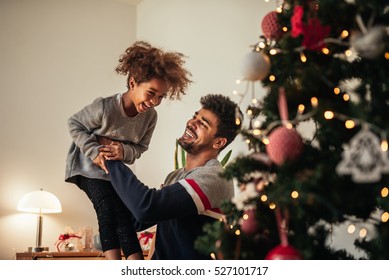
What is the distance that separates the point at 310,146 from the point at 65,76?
2.07 m

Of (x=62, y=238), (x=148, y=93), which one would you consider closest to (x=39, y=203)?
(x=62, y=238)

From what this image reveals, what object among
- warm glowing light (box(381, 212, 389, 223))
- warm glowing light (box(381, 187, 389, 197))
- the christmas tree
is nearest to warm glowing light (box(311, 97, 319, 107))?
the christmas tree

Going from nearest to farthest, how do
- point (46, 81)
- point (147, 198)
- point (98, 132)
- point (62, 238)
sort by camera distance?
point (147, 198) → point (98, 132) → point (62, 238) → point (46, 81)

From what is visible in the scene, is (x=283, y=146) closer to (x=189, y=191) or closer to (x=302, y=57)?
(x=302, y=57)

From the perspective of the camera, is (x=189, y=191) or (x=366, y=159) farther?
(x=189, y=191)

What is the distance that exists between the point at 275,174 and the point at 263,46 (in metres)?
0.33

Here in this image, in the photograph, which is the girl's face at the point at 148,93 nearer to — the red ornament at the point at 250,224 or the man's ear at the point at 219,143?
the man's ear at the point at 219,143

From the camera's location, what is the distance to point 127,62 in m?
1.72

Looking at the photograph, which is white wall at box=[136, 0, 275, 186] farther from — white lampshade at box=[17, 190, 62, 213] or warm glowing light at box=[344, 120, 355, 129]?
warm glowing light at box=[344, 120, 355, 129]

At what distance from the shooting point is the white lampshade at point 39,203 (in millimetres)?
2912

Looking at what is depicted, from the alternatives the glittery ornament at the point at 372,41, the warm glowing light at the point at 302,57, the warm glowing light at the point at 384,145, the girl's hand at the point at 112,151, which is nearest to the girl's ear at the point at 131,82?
the girl's hand at the point at 112,151

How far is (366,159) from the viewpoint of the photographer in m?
0.88

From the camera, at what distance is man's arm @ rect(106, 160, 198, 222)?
1499 mm

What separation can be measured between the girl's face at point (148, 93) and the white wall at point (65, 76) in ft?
2.79
